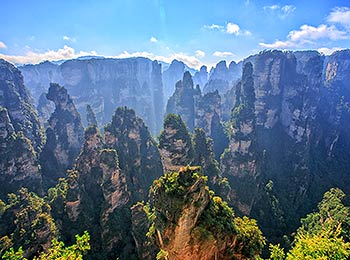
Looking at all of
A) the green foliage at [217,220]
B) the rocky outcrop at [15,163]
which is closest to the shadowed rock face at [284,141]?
the green foliage at [217,220]

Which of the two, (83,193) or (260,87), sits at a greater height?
(260,87)

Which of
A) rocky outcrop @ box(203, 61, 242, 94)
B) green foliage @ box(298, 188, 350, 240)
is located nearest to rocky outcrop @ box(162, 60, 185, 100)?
rocky outcrop @ box(203, 61, 242, 94)

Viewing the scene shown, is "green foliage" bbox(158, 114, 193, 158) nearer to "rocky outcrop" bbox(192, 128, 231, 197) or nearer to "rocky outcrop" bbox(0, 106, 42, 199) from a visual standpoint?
"rocky outcrop" bbox(192, 128, 231, 197)

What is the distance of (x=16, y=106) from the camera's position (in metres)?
61.2

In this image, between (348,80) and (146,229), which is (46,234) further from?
(348,80)

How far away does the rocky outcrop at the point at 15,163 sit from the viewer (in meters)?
41.3

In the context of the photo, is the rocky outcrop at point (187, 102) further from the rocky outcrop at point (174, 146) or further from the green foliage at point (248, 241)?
the green foliage at point (248, 241)

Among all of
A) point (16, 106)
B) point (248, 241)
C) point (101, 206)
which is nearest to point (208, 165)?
point (101, 206)

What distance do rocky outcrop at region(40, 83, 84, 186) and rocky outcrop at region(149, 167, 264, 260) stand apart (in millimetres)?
42347

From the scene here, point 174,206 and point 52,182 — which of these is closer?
point 174,206

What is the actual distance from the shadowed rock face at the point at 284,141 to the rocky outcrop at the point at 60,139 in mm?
34682

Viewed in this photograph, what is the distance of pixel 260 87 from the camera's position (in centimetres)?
7375

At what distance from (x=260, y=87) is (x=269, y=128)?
12337 millimetres

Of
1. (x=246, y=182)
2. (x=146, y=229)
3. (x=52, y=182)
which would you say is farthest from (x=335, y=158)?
(x=52, y=182)
